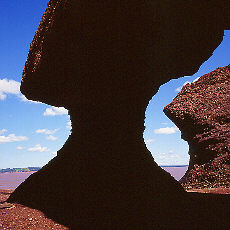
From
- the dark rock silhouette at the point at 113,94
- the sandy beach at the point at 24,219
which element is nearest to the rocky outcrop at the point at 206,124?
the dark rock silhouette at the point at 113,94

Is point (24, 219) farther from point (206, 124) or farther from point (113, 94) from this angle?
point (206, 124)

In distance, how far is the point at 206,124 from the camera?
1135 cm

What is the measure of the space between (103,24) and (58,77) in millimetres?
1991

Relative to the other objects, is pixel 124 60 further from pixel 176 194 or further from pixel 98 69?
pixel 176 194

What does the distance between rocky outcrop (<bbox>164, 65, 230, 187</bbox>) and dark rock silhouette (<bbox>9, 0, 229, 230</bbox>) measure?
4985 millimetres

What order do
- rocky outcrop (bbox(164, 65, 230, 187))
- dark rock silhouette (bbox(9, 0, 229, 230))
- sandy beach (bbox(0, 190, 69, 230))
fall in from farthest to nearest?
rocky outcrop (bbox(164, 65, 230, 187)) < dark rock silhouette (bbox(9, 0, 229, 230)) < sandy beach (bbox(0, 190, 69, 230))

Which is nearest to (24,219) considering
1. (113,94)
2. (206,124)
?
(113,94)

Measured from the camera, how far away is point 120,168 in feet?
17.1

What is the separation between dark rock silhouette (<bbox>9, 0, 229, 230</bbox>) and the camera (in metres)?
4.15

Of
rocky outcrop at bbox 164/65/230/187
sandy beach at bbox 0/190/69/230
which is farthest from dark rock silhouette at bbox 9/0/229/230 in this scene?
rocky outcrop at bbox 164/65/230/187

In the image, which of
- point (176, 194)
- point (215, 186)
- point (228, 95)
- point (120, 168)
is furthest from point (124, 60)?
point (228, 95)

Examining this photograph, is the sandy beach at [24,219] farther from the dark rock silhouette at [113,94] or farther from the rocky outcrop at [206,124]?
the rocky outcrop at [206,124]

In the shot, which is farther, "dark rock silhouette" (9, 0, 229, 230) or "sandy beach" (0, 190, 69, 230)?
"dark rock silhouette" (9, 0, 229, 230)

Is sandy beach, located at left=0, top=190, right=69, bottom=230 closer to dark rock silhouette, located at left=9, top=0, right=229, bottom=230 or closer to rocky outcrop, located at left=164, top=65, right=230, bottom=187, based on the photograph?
dark rock silhouette, located at left=9, top=0, right=229, bottom=230
